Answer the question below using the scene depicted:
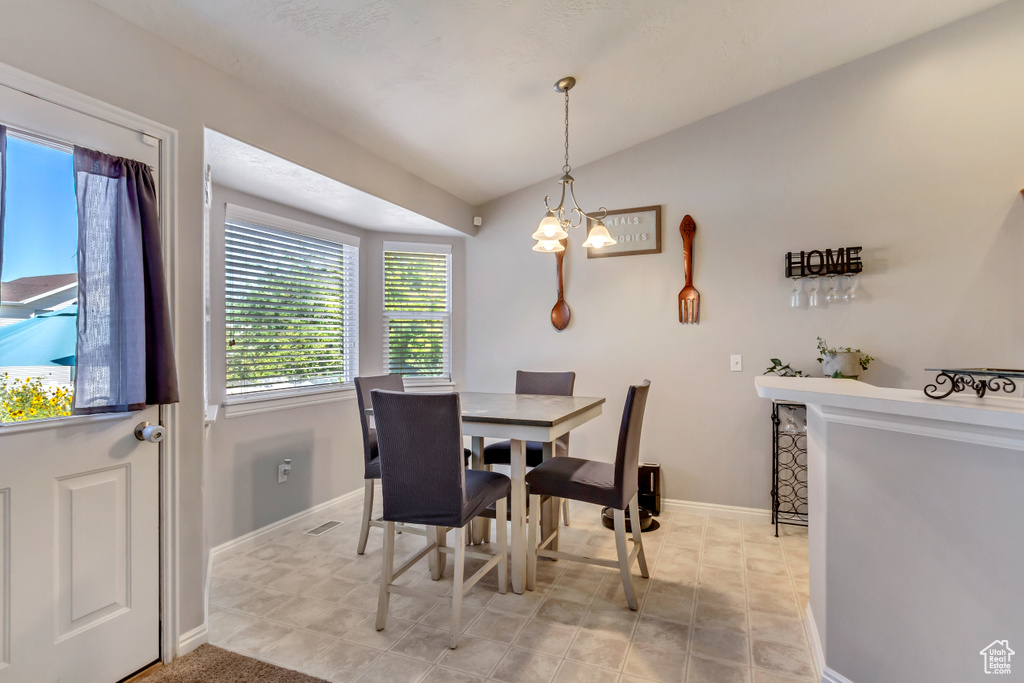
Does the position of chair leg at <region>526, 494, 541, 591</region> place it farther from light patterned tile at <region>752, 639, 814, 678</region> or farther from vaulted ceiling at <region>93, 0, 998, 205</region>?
vaulted ceiling at <region>93, 0, 998, 205</region>

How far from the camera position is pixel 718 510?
3.48 metres

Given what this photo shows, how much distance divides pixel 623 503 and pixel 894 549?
39.6 inches

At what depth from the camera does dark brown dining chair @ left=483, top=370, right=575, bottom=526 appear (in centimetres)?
309

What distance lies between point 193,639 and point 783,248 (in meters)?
3.86

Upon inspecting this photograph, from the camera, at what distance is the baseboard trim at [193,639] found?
1.92m

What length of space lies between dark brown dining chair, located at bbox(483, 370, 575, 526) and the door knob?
1712mm

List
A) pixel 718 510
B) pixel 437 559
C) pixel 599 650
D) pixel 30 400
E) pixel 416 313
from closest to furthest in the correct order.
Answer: pixel 30 400
pixel 599 650
pixel 437 559
pixel 718 510
pixel 416 313

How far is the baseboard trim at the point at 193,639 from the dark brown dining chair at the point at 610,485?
4.64ft

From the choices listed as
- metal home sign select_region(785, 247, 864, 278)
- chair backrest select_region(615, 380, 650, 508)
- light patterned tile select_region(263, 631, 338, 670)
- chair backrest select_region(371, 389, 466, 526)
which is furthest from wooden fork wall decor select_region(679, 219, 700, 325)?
light patterned tile select_region(263, 631, 338, 670)

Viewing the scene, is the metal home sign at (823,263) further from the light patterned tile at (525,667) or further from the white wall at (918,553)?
the light patterned tile at (525,667)

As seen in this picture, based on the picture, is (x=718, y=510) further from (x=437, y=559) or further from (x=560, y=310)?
(x=437, y=559)

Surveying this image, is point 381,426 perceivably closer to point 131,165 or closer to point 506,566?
point 506,566

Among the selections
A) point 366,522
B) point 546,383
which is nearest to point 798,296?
point 546,383

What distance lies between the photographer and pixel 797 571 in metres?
2.63
